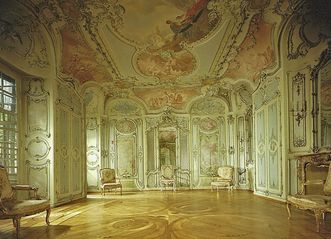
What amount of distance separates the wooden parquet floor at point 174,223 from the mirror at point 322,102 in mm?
→ 1725

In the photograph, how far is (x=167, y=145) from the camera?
12.7 meters

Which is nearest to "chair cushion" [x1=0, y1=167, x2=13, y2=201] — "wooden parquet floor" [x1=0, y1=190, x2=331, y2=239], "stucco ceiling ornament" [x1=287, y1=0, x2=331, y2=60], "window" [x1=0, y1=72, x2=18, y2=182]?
"wooden parquet floor" [x1=0, y1=190, x2=331, y2=239]

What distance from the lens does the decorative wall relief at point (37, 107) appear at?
7.72 metres

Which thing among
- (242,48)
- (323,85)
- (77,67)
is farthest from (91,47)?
(323,85)

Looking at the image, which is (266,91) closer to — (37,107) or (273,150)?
(273,150)

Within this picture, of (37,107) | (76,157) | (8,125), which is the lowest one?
(76,157)

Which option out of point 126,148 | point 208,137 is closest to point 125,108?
point 126,148

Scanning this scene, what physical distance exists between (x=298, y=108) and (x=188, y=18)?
3697 mm

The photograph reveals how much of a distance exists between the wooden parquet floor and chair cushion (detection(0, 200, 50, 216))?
0.39 metres

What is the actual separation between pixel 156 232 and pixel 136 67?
667 cm

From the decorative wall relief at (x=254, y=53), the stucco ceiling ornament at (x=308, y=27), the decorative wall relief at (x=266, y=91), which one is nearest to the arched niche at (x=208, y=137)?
the decorative wall relief at (x=254, y=53)

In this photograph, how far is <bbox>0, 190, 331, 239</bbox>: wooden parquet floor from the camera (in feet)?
15.1

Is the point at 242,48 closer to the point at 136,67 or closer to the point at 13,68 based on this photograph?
the point at 136,67

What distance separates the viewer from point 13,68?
698 centimetres
